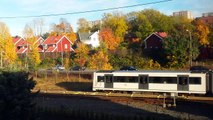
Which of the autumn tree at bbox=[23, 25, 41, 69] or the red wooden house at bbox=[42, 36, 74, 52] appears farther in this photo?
the red wooden house at bbox=[42, 36, 74, 52]

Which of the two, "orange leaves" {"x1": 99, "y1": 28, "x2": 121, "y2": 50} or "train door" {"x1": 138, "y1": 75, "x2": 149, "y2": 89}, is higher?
"orange leaves" {"x1": 99, "y1": 28, "x2": 121, "y2": 50}

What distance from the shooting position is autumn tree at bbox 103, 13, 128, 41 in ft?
265

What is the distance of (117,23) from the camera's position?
274 feet

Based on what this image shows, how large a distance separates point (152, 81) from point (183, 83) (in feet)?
9.31

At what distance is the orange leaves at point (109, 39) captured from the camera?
7355 cm

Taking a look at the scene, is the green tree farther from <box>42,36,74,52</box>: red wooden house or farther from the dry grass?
<box>42,36,74,52</box>: red wooden house

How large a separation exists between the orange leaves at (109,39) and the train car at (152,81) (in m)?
37.2

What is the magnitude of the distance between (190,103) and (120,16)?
6546cm

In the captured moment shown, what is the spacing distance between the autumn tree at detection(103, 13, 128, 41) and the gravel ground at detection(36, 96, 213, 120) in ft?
156

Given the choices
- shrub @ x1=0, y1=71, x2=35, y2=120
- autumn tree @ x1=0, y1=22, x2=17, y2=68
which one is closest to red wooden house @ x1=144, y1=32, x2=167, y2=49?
autumn tree @ x1=0, y1=22, x2=17, y2=68

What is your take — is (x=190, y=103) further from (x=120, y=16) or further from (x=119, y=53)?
(x=120, y=16)

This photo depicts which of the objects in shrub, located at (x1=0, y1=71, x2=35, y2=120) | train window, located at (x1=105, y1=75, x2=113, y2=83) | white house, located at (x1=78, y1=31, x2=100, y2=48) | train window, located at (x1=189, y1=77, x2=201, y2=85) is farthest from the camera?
white house, located at (x1=78, y1=31, x2=100, y2=48)

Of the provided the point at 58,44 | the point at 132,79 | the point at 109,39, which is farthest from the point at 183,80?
the point at 58,44

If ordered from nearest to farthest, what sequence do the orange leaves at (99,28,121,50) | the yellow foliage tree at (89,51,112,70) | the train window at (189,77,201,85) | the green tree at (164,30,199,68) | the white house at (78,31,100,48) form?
1. the train window at (189,77,201,85)
2. the green tree at (164,30,199,68)
3. the yellow foliage tree at (89,51,112,70)
4. the orange leaves at (99,28,121,50)
5. the white house at (78,31,100,48)
